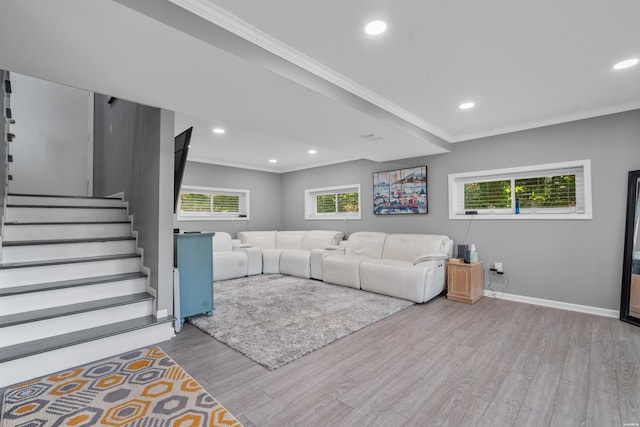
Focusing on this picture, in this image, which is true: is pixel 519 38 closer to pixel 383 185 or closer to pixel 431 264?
pixel 431 264

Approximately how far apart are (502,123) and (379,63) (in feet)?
8.21

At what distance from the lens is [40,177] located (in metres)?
4.80

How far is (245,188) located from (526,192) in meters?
5.40

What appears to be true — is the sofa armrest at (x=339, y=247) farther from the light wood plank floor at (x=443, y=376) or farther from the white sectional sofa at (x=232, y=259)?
the light wood plank floor at (x=443, y=376)

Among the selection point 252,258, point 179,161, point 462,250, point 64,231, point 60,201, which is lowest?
point 252,258

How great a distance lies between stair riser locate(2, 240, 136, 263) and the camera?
273 centimetres

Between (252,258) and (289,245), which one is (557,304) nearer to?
(289,245)

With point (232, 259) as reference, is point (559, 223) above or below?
above

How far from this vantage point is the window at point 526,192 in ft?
12.0

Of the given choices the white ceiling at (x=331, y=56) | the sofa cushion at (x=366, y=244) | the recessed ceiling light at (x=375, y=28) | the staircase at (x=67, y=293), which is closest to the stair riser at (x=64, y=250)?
the staircase at (x=67, y=293)

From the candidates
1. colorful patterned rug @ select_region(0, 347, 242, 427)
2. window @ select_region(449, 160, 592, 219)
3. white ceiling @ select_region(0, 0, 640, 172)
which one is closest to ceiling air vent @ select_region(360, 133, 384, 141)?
white ceiling @ select_region(0, 0, 640, 172)

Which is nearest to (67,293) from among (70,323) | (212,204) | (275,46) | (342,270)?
(70,323)

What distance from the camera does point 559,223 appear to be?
3.72 meters

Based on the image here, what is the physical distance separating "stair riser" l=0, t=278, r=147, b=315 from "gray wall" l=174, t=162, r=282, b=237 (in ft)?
9.33
